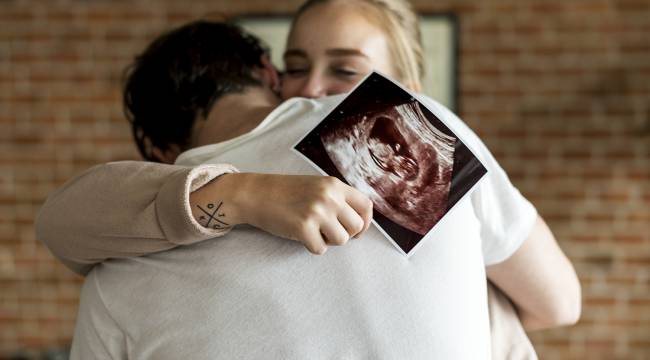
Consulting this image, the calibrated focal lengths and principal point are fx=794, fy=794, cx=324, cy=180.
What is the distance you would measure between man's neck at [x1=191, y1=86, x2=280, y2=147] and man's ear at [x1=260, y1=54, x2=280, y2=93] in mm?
43

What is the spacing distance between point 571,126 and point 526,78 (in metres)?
0.28

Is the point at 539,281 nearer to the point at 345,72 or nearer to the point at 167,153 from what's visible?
the point at 345,72

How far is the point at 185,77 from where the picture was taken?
121cm

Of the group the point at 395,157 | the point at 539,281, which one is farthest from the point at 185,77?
the point at 539,281

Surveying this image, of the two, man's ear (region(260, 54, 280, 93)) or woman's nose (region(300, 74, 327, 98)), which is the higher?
man's ear (region(260, 54, 280, 93))

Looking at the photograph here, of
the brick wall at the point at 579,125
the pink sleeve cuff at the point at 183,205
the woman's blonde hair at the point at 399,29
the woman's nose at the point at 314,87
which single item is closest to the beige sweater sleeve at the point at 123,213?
the pink sleeve cuff at the point at 183,205

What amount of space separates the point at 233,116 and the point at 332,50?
0.31m

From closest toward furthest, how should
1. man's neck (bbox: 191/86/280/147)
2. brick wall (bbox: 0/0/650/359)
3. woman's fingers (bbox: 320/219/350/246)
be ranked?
woman's fingers (bbox: 320/219/350/246) < man's neck (bbox: 191/86/280/147) < brick wall (bbox: 0/0/650/359)

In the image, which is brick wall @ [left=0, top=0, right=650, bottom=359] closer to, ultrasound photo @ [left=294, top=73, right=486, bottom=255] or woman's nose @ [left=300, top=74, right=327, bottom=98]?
woman's nose @ [left=300, top=74, right=327, bottom=98]

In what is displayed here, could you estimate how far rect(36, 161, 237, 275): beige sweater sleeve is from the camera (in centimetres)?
93

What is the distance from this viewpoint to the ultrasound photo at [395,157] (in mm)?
987

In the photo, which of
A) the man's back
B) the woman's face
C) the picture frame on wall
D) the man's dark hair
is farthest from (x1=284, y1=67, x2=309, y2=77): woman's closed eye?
the picture frame on wall

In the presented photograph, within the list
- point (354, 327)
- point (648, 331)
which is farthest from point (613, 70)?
point (354, 327)

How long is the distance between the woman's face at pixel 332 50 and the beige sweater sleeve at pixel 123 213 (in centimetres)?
45
